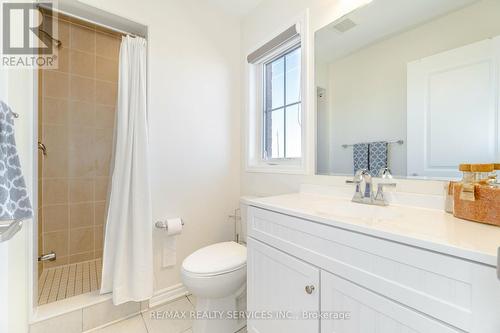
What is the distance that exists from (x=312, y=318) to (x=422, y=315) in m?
0.40

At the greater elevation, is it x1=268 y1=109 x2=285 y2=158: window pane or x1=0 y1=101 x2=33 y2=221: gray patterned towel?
x1=268 y1=109 x2=285 y2=158: window pane

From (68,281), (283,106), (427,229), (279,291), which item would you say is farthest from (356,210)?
(68,281)

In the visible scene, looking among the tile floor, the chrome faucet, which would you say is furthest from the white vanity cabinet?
the tile floor

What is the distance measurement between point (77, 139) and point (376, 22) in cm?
252

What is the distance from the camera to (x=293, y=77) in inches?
68.7

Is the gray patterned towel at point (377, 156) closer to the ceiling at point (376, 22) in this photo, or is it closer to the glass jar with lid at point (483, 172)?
the glass jar with lid at point (483, 172)

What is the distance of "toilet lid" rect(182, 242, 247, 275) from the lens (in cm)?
123

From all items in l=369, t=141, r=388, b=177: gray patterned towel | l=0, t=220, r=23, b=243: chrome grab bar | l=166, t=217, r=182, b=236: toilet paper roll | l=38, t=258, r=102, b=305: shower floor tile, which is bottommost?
l=38, t=258, r=102, b=305: shower floor tile

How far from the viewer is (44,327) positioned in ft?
4.03

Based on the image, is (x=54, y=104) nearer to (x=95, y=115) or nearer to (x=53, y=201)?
(x=95, y=115)

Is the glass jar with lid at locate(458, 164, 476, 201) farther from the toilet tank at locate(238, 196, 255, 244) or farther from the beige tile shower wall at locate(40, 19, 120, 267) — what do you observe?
the beige tile shower wall at locate(40, 19, 120, 267)

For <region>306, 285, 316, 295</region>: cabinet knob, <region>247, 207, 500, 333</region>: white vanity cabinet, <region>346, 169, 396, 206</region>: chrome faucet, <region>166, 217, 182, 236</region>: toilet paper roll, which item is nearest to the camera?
<region>247, 207, 500, 333</region>: white vanity cabinet

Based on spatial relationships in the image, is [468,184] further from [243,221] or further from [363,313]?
[243,221]

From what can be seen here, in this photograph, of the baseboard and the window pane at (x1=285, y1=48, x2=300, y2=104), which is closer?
the baseboard
